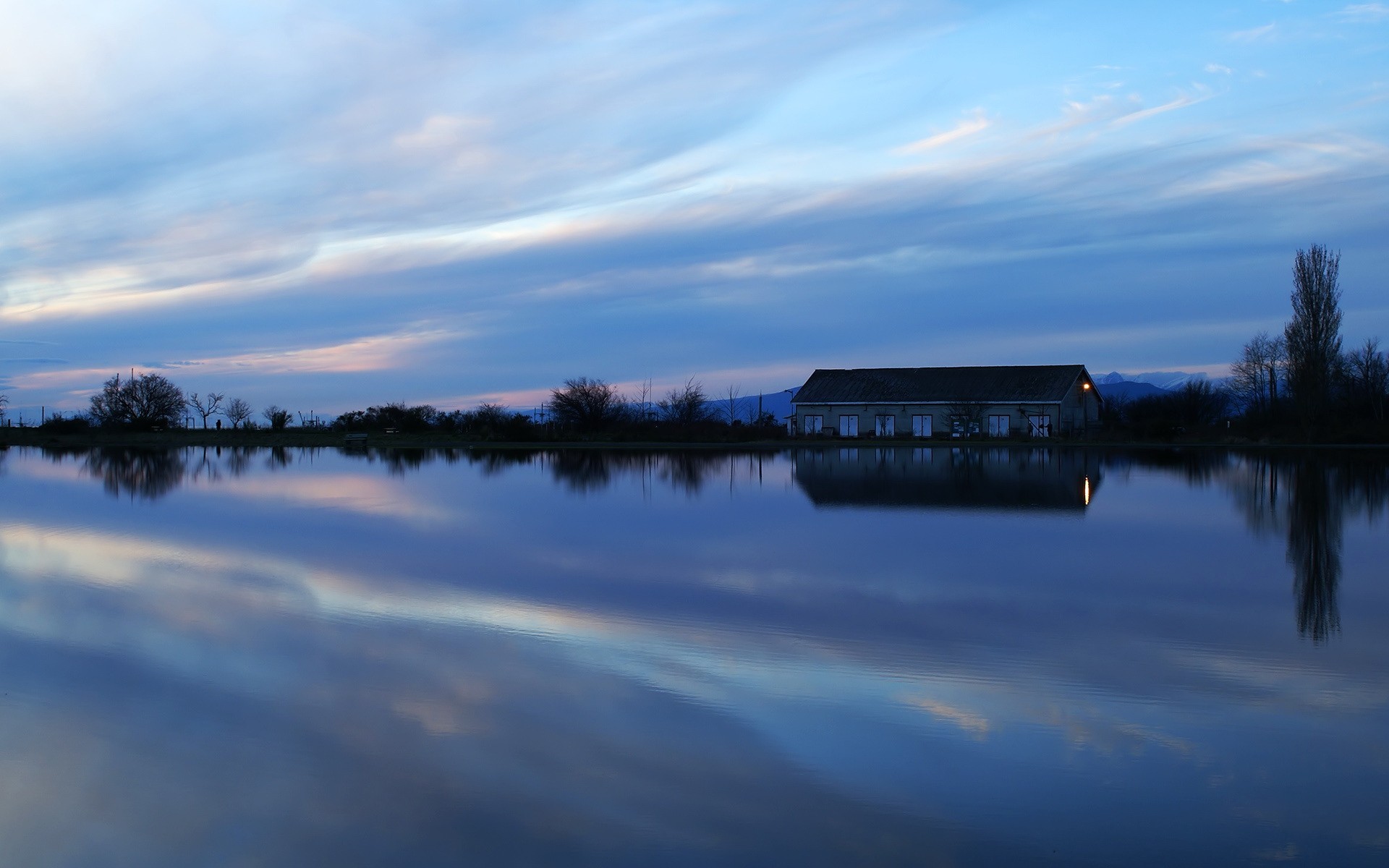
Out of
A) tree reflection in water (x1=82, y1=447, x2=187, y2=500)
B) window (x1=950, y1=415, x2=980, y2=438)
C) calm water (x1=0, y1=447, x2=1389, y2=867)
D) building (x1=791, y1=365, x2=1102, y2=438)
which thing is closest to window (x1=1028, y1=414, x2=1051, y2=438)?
building (x1=791, y1=365, x2=1102, y2=438)

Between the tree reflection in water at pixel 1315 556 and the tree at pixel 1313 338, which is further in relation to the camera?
the tree at pixel 1313 338

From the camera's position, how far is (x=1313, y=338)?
40.2 m

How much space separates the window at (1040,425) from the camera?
144ft

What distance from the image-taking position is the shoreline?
3878 centimetres

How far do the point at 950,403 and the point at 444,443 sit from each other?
21561 mm

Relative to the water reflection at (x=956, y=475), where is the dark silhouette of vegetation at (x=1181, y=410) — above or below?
above

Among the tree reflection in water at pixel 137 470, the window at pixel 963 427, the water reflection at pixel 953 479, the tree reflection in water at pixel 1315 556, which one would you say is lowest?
the tree reflection in water at pixel 1315 556

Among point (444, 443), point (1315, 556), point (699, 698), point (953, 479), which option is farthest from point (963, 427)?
point (699, 698)

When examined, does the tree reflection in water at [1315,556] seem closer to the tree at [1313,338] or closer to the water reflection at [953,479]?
the water reflection at [953,479]

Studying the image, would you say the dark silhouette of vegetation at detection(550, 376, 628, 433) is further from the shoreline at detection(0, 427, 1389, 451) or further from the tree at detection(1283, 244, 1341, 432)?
the tree at detection(1283, 244, 1341, 432)

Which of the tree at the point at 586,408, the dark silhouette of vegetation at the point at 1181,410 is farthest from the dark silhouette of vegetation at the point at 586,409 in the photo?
the dark silhouette of vegetation at the point at 1181,410

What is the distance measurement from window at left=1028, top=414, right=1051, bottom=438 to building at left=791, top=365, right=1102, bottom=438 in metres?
0.03

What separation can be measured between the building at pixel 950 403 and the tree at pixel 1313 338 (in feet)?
27.2

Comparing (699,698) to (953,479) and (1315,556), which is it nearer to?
(1315,556)
